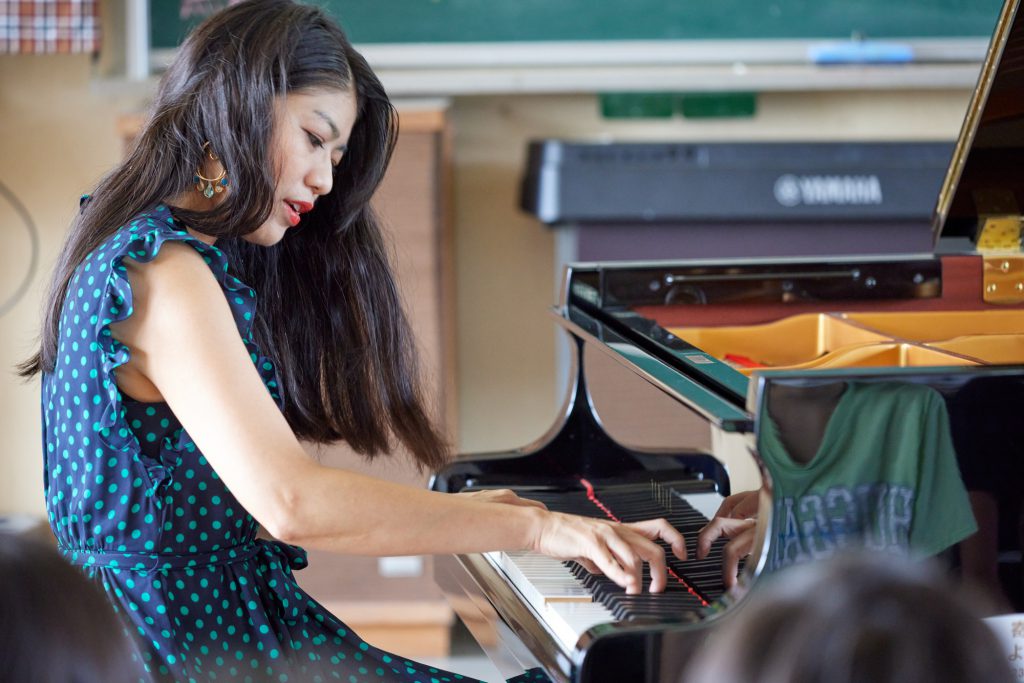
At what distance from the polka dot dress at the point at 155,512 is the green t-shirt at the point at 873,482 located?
361 mm

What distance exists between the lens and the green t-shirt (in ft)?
3.41

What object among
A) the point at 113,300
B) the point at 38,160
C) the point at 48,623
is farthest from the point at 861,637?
the point at 38,160

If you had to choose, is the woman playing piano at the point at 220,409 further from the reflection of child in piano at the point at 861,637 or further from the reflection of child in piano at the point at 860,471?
the reflection of child in piano at the point at 861,637

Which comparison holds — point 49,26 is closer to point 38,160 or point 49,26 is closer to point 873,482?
point 38,160

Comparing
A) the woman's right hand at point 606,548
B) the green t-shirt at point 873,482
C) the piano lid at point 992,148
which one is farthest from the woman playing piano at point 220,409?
the piano lid at point 992,148

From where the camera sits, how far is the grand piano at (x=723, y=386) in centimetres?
106

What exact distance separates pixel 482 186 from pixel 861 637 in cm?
260

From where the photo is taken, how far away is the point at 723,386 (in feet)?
3.80

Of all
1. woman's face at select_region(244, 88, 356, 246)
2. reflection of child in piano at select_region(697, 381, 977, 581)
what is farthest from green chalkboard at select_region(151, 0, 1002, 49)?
reflection of child in piano at select_region(697, 381, 977, 581)

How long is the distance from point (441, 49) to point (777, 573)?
7.25ft

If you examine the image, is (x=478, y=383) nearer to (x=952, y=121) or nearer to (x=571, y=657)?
(x=952, y=121)

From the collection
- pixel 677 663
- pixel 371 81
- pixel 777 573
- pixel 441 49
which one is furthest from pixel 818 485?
pixel 441 49

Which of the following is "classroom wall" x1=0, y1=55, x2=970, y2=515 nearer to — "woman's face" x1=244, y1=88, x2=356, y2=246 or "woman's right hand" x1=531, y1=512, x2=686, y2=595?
"woman's face" x1=244, y1=88, x2=356, y2=246

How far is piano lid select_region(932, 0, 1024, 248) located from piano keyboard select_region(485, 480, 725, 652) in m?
0.56
